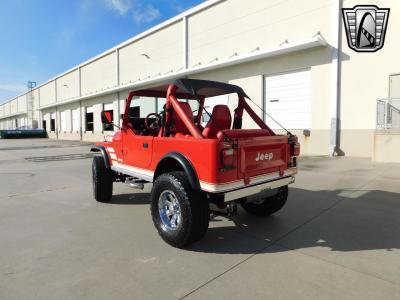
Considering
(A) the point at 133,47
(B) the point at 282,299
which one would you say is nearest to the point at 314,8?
(B) the point at 282,299

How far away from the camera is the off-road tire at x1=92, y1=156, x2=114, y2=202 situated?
564 cm

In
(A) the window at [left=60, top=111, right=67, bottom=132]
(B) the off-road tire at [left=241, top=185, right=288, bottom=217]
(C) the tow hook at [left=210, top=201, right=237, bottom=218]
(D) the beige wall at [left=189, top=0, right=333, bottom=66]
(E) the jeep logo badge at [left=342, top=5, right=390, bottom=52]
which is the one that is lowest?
(B) the off-road tire at [left=241, top=185, right=288, bottom=217]

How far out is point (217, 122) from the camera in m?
4.23

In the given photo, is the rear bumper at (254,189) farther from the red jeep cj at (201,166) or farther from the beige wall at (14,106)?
the beige wall at (14,106)

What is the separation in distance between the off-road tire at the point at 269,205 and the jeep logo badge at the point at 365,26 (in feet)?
32.5

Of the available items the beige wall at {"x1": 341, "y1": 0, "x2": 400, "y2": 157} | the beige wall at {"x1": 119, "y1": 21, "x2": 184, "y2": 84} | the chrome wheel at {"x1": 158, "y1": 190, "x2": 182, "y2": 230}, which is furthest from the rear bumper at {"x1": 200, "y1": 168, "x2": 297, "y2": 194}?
the beige wall at {"x1": 119, "y1": 21, "x2": 184, "y2": 84}

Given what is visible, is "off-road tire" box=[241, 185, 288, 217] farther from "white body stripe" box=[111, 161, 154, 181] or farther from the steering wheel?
the steering wheel

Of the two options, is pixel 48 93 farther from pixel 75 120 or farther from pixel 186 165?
pixel 186 165

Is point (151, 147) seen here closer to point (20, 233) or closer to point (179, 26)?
point (20, 233)

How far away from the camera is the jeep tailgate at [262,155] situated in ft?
11.3

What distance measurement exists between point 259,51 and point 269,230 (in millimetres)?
11917

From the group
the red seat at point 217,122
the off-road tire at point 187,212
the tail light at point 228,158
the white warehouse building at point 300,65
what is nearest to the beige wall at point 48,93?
the white warehouse building at point 300,65

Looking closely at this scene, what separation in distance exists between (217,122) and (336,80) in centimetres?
981

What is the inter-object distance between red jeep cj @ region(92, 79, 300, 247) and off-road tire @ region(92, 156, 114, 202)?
808 millimetres
